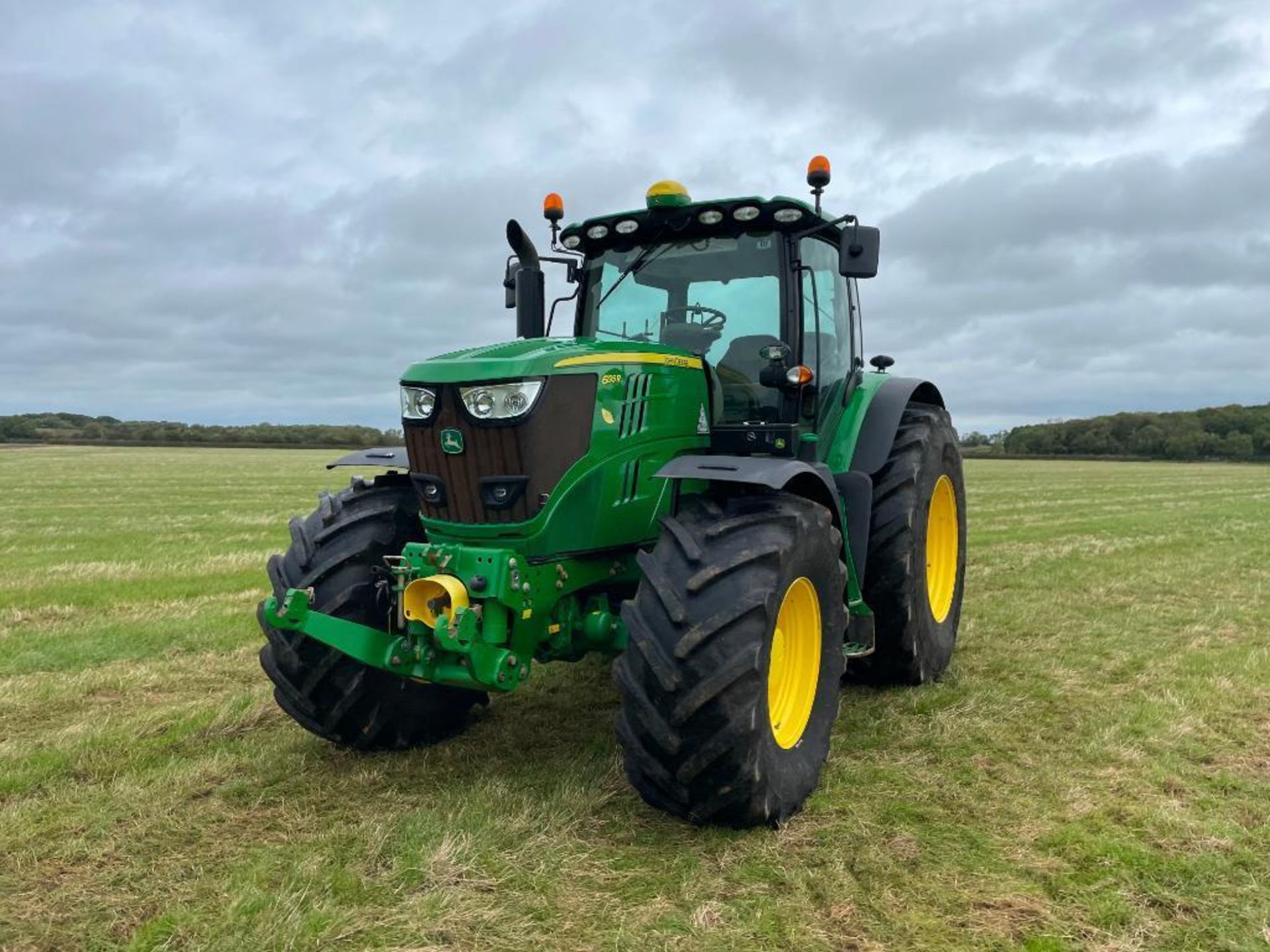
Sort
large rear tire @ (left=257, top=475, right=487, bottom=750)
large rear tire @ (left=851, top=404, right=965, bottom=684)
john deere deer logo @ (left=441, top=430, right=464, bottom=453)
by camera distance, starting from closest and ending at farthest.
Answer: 1. john deere deer logo @ (left=441, top=430, right=464, bottom=453)
2. large rear tire @ (left=257, top=475, right=487, bottom=750)
3. large rear tire @ (left=851, top=404, right=965, bottom=684)

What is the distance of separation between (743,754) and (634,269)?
9.37ft

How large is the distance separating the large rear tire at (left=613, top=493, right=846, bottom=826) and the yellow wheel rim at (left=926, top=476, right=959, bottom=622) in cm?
285

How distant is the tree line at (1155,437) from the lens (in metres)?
62.0

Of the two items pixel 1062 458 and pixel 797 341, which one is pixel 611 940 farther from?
pixel 1062 458

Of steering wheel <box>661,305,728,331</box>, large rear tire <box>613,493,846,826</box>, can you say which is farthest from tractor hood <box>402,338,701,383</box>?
large rear tire <box>613,493,846,826</box>

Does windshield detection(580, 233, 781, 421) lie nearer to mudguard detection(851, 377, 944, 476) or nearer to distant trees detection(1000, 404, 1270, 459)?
A: mudguard detection(851, 377, 944, 476)

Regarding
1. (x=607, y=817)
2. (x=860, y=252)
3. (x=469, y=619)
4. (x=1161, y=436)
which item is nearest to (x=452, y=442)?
(x=469, y=619)

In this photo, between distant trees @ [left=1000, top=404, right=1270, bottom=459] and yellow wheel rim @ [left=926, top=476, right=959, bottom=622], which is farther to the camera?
distant trees @ [left=1000, top=404, right=1270, bottom=459]

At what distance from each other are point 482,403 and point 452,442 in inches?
9.8

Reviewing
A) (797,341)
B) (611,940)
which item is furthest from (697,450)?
(611,940)

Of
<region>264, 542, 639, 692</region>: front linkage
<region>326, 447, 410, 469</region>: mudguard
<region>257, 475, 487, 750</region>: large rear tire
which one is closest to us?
<region>264, 542, 639, 692</region>: front linkage

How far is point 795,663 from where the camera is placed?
4.39 meters

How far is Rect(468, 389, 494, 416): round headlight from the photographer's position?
4109mm

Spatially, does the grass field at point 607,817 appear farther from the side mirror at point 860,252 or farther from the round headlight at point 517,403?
the side mirror at point 860,252
